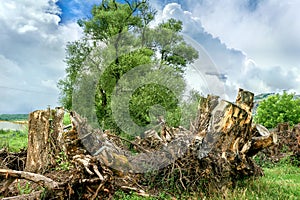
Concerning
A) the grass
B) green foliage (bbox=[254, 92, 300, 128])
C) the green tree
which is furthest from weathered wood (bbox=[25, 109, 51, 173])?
green foliage (bbox=[254, 92, 300, 128])

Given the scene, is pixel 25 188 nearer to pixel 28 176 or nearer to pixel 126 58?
pixel 28 176

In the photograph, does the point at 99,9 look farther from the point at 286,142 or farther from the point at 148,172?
the point at 148,172

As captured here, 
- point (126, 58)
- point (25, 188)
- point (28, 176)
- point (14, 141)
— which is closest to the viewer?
point (28, 176)

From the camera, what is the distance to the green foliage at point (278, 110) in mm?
24797

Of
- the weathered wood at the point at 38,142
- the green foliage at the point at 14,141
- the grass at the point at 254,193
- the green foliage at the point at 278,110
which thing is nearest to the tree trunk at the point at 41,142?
the weathered wood at the point at 38,142

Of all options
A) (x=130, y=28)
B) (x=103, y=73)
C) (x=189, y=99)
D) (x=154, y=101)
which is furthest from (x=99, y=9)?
(x=189, y=99)

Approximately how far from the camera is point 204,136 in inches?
249

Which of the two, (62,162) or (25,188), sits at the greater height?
(62,162)

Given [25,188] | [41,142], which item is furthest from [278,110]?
[25,188]

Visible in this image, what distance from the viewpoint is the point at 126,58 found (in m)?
19.3

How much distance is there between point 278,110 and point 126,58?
13725 millimetres

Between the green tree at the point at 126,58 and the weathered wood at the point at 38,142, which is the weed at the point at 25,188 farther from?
the green tree at the point at 126,58

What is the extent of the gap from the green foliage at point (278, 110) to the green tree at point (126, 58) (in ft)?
29.0

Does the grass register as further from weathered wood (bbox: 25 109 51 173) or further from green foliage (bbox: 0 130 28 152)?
green foliage (bbox: 0 130 28 152)
